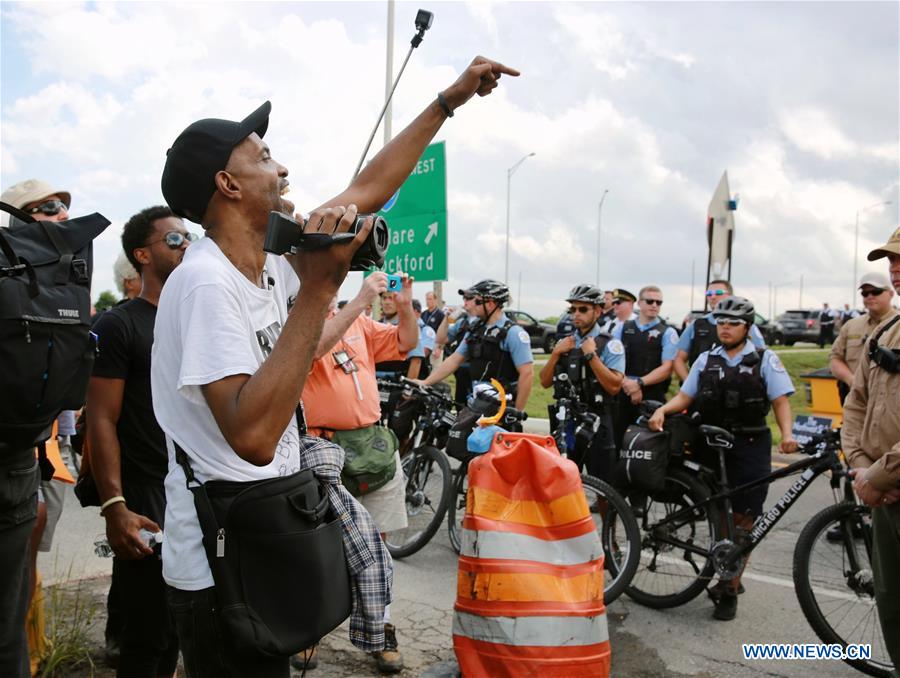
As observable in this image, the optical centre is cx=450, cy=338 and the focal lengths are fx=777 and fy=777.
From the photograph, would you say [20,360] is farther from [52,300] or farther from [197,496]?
[197,496]

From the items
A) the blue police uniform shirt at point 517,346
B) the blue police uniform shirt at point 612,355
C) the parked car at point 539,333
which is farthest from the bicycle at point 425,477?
the parked car at point 539,333

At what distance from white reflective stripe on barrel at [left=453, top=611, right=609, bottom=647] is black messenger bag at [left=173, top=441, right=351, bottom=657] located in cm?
139

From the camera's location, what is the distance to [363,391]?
14.3 ft

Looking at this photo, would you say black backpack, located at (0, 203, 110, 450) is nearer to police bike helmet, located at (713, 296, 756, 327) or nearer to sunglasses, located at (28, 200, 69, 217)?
sunglasses, located at (28, 200, 69, 217)

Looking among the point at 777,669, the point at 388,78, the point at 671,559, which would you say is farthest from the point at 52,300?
the point at 388,78

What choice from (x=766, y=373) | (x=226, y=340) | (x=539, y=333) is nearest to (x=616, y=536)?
(x=766, y=373)

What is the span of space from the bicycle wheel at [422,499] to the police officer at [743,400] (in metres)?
1.76

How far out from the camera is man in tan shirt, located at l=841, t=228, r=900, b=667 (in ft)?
10.4

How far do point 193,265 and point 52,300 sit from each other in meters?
0.82

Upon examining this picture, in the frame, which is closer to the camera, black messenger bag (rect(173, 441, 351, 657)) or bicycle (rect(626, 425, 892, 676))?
black messenger bag (rect(173, 441, 351, 657))

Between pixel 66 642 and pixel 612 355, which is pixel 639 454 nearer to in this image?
pixel 612 355

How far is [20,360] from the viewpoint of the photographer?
86.4 inches
